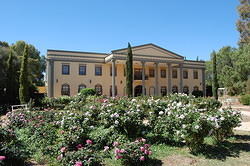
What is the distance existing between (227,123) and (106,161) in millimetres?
3327

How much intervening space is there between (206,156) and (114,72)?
66.0 ft

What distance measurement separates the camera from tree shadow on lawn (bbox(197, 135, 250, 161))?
15.8 ft

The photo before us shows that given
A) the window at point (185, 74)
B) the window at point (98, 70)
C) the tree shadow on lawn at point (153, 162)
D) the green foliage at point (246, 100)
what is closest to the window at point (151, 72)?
the window at point (185, 74)

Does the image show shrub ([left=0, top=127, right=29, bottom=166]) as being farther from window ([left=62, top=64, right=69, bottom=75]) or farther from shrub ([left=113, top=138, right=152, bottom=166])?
window ([left=62, top=64, right=69, bottom=75])

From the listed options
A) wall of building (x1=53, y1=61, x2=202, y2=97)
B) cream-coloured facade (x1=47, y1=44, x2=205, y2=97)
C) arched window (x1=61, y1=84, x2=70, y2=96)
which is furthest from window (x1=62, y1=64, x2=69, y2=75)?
arched window (x1=61, y1=84, x2=70, y2=96)

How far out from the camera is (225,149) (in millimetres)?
5246

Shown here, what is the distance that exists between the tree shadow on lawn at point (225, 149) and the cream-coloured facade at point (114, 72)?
61.7 feet

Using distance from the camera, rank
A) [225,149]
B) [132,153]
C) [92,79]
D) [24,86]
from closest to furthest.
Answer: [132,153] → [225,149] → [24,86] → [92,79]

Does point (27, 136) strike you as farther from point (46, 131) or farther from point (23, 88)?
point (23, 88)

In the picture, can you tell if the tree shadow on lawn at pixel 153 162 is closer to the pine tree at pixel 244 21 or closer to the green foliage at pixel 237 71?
the green foliage at pixel 237 71

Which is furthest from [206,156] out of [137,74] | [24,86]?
[137,74]

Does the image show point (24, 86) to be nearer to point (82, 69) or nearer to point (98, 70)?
point (82, 69)

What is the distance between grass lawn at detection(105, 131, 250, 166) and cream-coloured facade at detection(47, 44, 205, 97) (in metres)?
18.9

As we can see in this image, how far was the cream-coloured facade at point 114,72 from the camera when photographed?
79.2 ft
